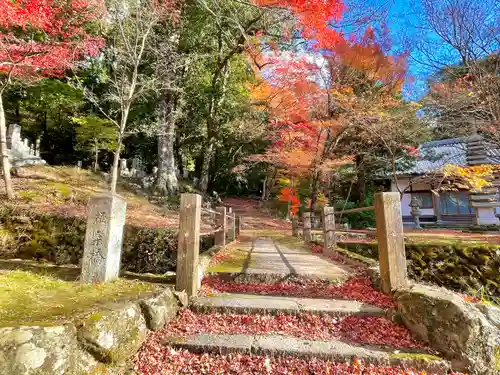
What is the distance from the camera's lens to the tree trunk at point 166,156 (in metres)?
14.4

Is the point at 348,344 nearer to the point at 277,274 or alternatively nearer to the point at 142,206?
the point at 277,274

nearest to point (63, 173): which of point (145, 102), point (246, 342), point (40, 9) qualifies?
point (145, 102)

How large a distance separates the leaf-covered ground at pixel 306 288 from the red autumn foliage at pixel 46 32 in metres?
8.77

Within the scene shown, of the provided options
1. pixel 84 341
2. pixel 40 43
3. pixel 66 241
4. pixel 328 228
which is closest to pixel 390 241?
pixel 328 228

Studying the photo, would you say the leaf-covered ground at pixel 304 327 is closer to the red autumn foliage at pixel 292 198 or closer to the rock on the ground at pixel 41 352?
the rock on the ground at pixel 41 352

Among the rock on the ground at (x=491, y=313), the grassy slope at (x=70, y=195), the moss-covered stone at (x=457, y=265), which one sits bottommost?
the moss-covered stone at (x=457, y=265)

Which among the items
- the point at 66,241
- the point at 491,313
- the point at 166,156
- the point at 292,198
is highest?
the point at 166,156

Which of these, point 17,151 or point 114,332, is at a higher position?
A: point 17,151

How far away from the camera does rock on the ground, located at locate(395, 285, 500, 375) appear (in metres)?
2.18

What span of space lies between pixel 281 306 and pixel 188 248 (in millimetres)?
1231

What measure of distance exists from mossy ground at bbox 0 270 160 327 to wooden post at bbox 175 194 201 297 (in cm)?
30

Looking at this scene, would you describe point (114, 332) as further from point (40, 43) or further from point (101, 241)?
point (40, 43)

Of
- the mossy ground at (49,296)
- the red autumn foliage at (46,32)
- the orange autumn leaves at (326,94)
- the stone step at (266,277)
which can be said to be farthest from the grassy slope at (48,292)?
the orange autumn leaves at (326,94)

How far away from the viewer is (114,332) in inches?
84.8
